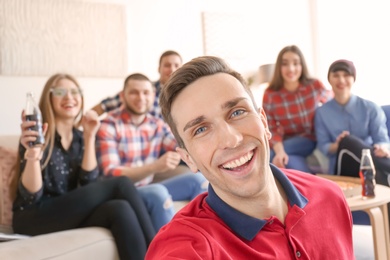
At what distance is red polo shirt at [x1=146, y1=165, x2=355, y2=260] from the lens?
75cm

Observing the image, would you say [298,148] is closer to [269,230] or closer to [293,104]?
[293,104]

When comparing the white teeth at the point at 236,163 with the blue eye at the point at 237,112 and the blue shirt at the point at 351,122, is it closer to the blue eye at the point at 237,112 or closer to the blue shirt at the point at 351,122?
the blue eye at the point at 237,112

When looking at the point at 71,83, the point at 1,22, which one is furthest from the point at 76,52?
the point at 71,83

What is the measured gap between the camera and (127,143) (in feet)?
8.84

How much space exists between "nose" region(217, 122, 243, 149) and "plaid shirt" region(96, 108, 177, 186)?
1777 millimetres

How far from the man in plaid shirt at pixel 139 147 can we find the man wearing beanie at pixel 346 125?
39.7 inches

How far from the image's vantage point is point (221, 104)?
0.86 meters

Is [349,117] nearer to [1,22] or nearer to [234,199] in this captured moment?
[234,199]

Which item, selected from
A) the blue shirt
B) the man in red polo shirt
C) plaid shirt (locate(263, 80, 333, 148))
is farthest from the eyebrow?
plaid shirt (locate(263, 80, 333, 148))

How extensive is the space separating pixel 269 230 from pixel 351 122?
2.46 m

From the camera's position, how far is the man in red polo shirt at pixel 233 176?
0.83m

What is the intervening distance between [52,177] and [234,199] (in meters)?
1.56

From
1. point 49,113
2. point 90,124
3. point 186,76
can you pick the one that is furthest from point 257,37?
point 186,76

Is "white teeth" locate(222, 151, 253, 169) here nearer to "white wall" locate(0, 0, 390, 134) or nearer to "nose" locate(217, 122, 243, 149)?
"nose" locate(217, 122, 243, 149)
